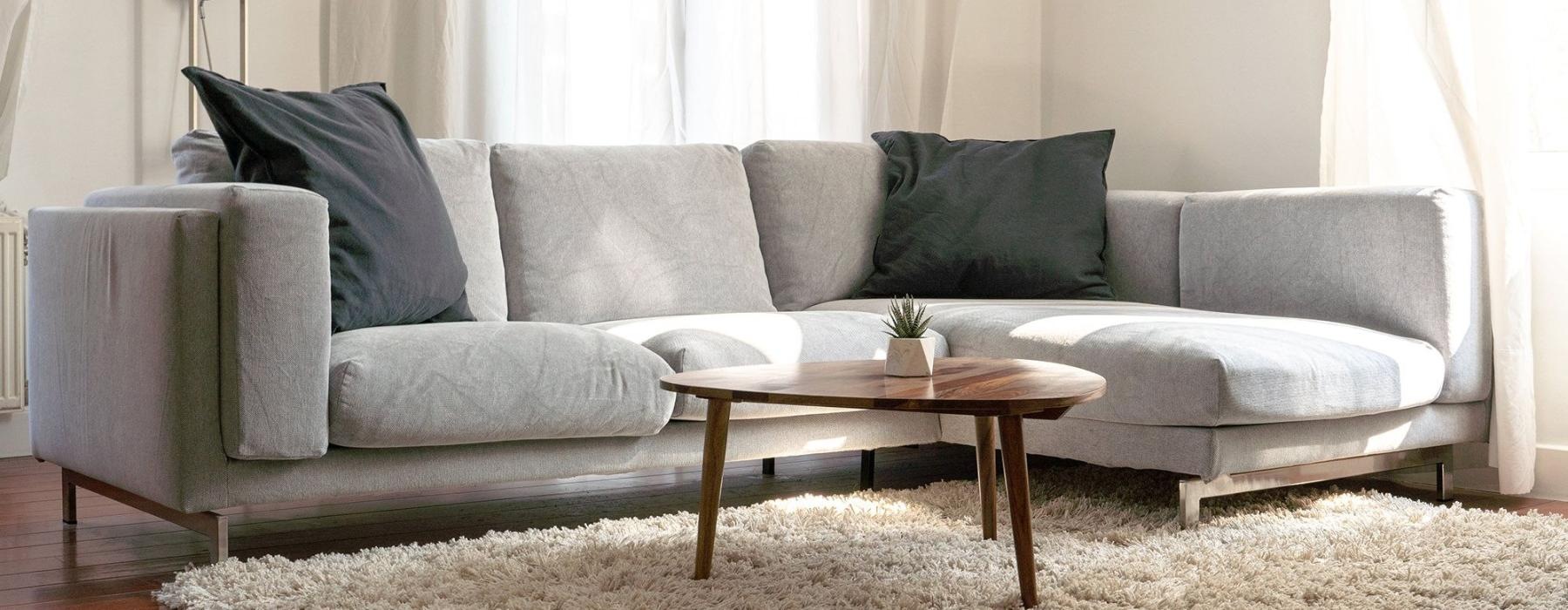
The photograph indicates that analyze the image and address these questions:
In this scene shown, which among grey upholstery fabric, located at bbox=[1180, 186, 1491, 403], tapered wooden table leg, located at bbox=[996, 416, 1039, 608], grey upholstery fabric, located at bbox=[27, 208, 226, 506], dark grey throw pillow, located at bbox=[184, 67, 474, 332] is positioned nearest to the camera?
tapered wooden table leg, located at bbox=[996, 416, 1039, 608]

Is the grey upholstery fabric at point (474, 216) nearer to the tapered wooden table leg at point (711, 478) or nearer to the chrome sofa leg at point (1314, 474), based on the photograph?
the tapered wooden table leg at point (711, 478)

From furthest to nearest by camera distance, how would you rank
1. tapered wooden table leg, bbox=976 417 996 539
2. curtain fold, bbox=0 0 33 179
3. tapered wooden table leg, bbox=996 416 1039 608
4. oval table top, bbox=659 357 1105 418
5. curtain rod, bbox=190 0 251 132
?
curtain rod, bbox=190 0 251 132 → curtain fold, bbox=0 0 33 179 → tapered wooden table leg, bbox=976 417 996 539 → tapered wooden table leg, bbox=996 416 1039 608 → oval table top, bbox=659 357 1105 418

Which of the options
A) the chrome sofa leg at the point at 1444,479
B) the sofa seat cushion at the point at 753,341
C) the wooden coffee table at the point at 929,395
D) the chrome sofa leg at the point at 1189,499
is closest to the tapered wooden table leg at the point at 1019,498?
the wooden coffee table at the point at 929,395

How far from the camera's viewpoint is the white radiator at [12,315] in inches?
134

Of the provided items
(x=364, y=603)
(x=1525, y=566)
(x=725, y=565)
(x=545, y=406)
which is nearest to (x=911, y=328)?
(x=725, y=565)

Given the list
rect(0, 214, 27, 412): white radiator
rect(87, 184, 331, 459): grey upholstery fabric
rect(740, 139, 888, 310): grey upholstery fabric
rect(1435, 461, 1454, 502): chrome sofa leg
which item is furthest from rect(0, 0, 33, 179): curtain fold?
rect(1435, 461, 1454, 502): chrome sofa leg

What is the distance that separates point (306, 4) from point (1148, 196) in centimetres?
228

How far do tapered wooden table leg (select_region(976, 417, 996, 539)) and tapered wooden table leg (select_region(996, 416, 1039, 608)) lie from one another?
0.31m

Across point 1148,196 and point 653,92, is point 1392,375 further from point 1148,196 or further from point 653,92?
point 653,92

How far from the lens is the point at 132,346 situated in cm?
229

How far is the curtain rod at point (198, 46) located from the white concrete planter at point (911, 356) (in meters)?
2.28

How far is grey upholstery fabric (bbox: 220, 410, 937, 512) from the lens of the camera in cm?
226

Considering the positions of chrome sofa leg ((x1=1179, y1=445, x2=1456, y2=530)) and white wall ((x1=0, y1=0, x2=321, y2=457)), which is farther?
white wall ((x1=0, y1=0, x2=321, y2=457))

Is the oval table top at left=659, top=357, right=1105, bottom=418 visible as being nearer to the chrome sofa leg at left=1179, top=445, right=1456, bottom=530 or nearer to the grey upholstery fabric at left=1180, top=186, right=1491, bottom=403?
the chrome sofa leg at left=1179, top=445, right=1456, bottom=530
